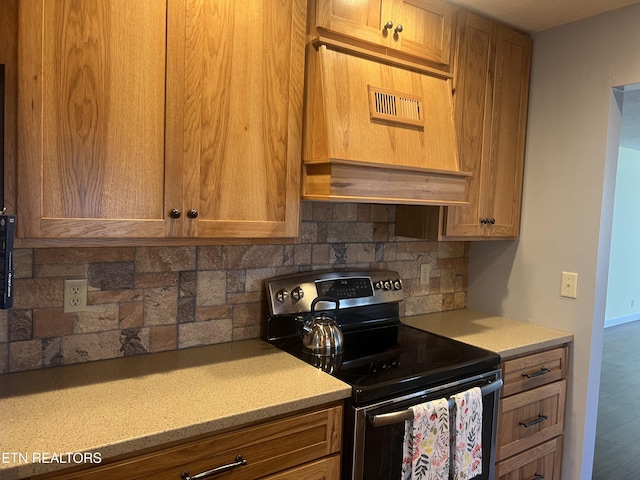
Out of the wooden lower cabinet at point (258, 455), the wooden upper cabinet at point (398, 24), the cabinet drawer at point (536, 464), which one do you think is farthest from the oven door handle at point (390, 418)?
the wooden upper cabinet at point (398, 24)

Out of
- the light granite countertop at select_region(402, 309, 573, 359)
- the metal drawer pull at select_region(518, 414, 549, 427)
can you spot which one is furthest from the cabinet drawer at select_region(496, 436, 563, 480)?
the light granite countertop at select_region(402, 309, 573, 359)

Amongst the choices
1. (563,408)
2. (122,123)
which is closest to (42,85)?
(122,123)

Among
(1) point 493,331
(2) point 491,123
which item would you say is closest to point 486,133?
(2) point 491,123

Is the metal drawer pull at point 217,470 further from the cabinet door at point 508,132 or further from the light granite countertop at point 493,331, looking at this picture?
the cabinet door at point 508,132

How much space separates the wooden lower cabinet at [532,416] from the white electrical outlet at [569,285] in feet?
0.82

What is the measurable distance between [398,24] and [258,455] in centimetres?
161

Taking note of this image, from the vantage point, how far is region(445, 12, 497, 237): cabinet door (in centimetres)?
217

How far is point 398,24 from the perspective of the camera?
1.90m

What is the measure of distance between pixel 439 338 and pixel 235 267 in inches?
36.7

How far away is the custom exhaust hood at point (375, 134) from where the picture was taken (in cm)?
166

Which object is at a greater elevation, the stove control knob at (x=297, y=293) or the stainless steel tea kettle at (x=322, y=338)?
the stove control knob at (x=297, y=293)

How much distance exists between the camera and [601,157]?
2.18 m

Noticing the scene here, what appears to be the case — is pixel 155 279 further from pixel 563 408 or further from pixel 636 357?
pixel 636 357

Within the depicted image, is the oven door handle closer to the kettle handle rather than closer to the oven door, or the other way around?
the oven door
